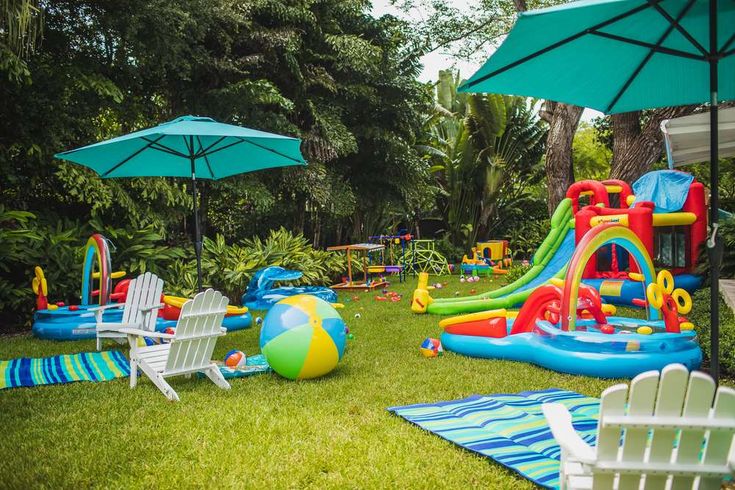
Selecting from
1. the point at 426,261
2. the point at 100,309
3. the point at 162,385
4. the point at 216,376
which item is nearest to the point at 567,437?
the point at 162,385

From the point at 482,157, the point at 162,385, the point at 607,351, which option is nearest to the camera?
the point at 162,385

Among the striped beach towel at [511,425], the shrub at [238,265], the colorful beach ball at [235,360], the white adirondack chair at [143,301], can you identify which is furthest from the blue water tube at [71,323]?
the striped beach towel at [511,425]

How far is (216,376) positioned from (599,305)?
442 centimetres

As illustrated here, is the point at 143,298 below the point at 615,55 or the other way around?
below

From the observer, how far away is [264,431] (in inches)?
169

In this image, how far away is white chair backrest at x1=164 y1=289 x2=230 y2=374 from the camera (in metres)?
5.42

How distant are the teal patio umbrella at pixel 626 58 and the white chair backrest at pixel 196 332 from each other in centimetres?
319

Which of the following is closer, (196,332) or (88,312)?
(196,332)

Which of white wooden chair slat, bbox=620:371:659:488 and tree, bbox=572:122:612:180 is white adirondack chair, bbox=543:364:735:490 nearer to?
white wooden chair slat, bbox=620:371:659:488

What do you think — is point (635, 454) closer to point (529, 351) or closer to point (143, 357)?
point (529, 351)

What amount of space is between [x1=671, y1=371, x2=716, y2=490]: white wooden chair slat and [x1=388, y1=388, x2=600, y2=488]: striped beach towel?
115 centimetres

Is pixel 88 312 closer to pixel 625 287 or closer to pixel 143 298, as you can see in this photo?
pixel 143 298

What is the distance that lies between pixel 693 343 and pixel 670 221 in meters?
5.49

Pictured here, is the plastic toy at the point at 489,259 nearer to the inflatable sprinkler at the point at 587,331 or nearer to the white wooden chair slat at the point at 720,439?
the inflatable sprinkler at the point at 587,331
